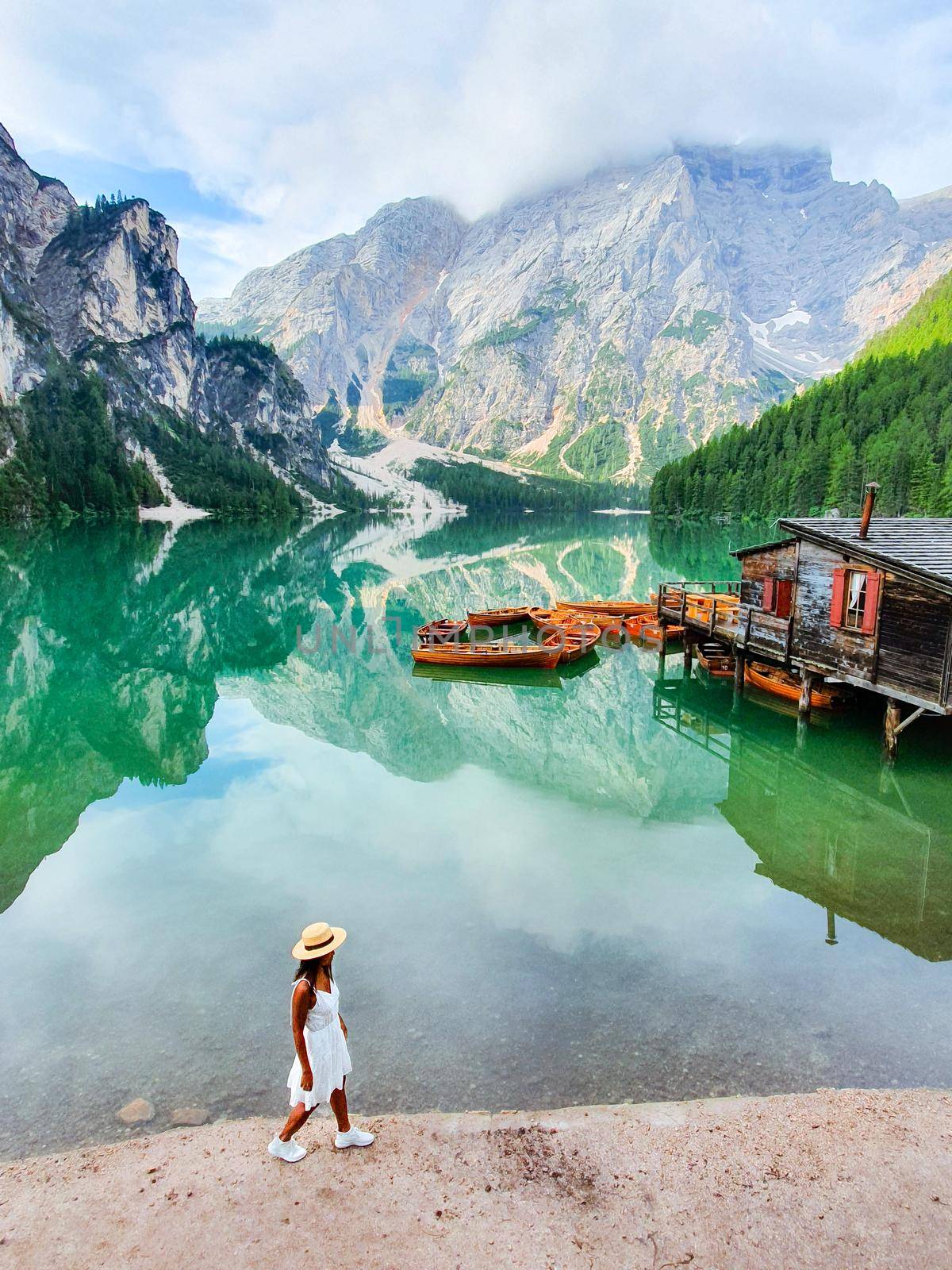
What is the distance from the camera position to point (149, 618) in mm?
48562

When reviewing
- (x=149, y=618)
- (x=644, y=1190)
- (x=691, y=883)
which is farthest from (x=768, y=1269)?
(x=149, y=618)

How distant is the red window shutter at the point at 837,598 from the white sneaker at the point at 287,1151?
70.7 ft

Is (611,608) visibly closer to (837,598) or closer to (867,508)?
(837,598)

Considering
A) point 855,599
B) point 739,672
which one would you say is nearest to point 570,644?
point 739,672

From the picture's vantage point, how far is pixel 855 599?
22547mm

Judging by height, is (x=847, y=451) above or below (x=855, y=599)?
above

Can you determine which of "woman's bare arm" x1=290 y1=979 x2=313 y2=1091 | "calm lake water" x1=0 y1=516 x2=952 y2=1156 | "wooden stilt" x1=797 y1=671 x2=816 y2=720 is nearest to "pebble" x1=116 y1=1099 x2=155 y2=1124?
"calm lake water" x1=0 y1=516 x2=952 y2=1156

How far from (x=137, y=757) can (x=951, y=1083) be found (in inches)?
905

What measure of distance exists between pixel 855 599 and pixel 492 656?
18.3m

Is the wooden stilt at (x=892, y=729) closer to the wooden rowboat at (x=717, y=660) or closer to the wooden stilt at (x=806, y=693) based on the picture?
the wooden stilt at (x=806, y=693)

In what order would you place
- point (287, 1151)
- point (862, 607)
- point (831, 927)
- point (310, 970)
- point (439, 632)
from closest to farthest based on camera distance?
point (310, 970) → point (287, 1151) → point (831, 927) → point (862, 607) → point (439, 632)

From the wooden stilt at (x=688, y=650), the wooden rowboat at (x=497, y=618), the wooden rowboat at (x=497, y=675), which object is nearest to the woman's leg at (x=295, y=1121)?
the wooden rowboat at (x=497, y=675)

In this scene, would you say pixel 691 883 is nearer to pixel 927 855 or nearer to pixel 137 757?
pixel 927 855

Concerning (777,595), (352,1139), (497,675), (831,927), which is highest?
(777,595)
